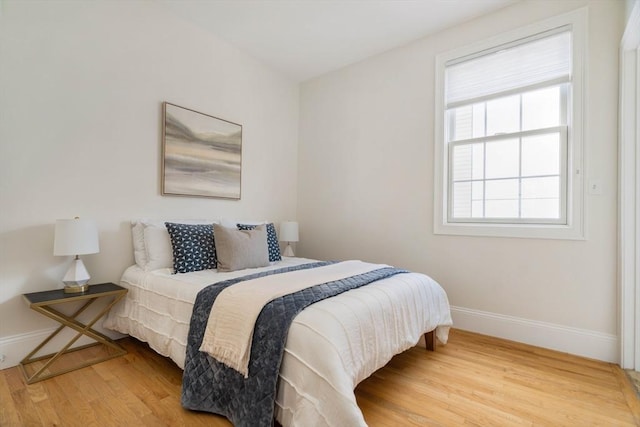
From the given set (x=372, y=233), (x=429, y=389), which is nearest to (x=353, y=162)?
(x=372, y=233)

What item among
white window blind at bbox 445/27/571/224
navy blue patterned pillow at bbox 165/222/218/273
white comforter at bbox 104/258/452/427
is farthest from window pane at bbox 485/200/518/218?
navy blue patterned pillow at bbox 165/222/218/273

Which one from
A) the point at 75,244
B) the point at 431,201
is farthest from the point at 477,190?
the point at 75,244

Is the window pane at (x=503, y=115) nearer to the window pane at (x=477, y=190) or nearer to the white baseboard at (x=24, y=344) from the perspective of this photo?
the window pane at (x=477, y=190)

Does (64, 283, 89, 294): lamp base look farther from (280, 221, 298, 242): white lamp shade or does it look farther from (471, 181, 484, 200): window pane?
(471, 181, 484, 200): window pane

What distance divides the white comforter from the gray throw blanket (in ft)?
0.17

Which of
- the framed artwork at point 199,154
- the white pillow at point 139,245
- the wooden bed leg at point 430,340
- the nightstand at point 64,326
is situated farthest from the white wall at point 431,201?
the nightstand at point 64,326

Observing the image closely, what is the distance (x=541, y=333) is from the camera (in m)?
2.46

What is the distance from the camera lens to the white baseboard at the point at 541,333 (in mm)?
2230

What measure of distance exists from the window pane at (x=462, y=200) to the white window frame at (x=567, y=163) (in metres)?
0.07

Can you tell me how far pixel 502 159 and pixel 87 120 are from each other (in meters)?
3.50

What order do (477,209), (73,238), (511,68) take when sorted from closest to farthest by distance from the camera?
(73,238), (511,68), (477,209)

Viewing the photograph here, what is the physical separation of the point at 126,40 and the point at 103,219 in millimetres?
1508

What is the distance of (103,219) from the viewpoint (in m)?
2.43

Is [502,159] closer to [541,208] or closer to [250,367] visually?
[541,208]
